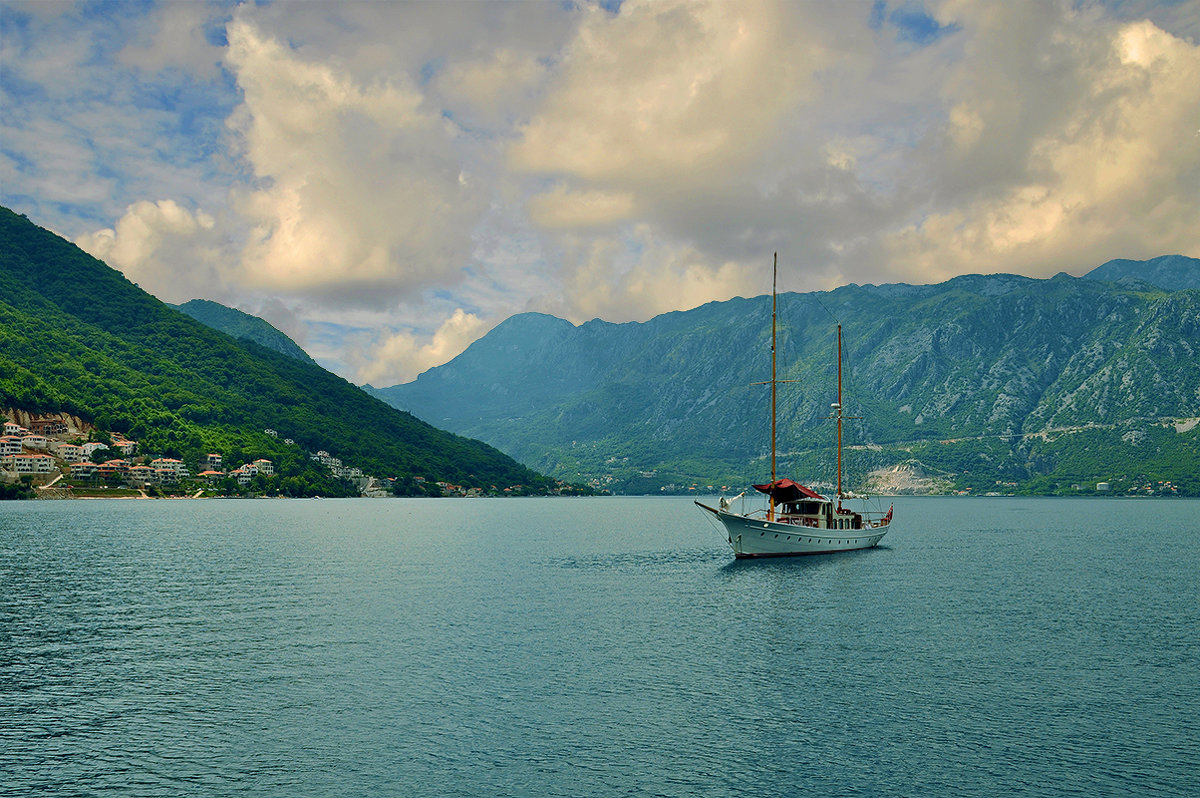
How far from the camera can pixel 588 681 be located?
39.5 metres

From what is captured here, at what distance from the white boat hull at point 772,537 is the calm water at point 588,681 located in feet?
48.1

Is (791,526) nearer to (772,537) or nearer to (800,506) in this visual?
(772,537)

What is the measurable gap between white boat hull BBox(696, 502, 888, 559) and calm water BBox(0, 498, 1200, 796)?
14652 millimetres

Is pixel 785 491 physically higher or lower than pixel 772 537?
higher

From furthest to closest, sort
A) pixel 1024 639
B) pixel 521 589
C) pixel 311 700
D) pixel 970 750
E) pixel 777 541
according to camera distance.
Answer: pixel 777 541 → pixel 521 589 → pixel 1024 639 → pixel 311 700 → pixel 970 750

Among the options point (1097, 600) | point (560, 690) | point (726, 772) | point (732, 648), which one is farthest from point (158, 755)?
point (1097, 600)

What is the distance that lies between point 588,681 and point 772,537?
66631mm

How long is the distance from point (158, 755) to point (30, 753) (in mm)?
4713

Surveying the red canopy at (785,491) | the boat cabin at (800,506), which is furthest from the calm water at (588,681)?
the boat cabin at (800,506)

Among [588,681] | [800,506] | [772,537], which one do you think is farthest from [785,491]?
[588,681]

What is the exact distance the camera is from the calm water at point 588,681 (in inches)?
1081

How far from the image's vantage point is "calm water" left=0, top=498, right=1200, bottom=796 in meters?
27.5

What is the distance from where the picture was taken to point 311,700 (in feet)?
117

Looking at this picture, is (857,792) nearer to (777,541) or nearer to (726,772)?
(726,772)
